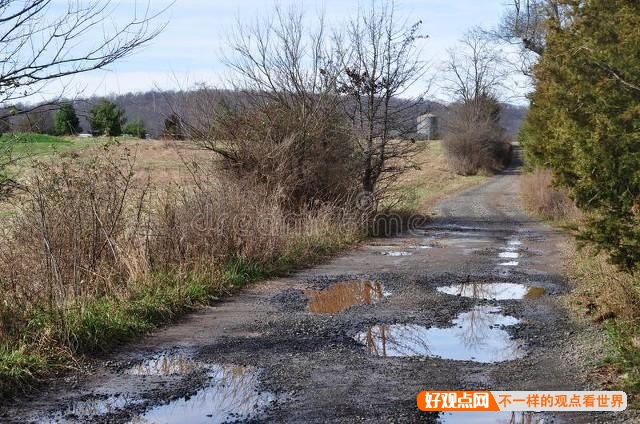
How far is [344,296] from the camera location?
10.5 meters

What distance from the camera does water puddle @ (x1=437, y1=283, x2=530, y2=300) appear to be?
10.4m

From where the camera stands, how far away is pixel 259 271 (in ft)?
38.3

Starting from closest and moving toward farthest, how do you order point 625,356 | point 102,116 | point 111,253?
point 625,356 < point 111,253 < point 102,116

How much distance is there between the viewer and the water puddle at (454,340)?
7246 millimetres

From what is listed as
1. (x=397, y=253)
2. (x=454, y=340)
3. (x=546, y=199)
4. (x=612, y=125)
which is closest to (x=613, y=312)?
(x=454, y=340)

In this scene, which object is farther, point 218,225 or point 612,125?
point 218,225

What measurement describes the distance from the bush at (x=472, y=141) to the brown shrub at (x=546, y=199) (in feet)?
66.6

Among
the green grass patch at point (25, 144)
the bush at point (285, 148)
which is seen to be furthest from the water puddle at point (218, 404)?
the bush at point (285, 148)

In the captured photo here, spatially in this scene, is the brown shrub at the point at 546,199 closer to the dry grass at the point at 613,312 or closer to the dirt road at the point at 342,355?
the dirt road at the point at 342,355

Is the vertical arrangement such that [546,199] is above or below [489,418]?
above

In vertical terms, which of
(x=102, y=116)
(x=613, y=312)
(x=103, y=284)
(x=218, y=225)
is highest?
(x=102, y=116)

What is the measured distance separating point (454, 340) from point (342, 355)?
4.66 ft

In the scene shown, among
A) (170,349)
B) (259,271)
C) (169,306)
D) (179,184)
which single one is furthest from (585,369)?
(179,184)

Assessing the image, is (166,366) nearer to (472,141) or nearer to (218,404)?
(218,404)
